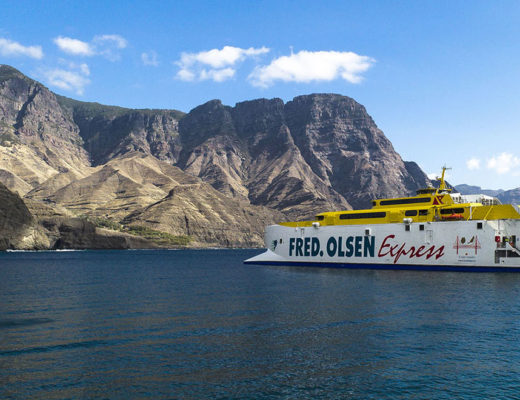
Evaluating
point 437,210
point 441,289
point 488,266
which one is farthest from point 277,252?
point 441,289

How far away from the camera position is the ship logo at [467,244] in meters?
53.2

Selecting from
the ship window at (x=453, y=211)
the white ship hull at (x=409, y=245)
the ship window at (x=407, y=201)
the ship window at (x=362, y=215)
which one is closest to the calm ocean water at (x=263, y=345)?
the white ship hull at (x=409, y=245)

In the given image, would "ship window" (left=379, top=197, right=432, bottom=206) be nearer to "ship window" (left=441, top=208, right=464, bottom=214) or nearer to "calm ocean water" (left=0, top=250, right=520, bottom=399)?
"ship window" (left=441, top=208, right=464, bottom=214)

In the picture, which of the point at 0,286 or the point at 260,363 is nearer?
the point at 260,363

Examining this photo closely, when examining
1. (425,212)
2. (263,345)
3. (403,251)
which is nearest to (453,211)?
(425,212)

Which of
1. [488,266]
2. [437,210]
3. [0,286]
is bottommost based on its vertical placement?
[0,286]

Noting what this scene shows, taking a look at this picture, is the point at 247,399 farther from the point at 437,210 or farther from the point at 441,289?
the point at 437,210

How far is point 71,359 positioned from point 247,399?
308 inches

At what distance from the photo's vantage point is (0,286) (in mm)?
44188

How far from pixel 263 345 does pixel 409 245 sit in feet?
136

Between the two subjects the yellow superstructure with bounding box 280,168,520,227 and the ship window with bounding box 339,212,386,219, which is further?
the ship window with bounding box 339,212,386,219

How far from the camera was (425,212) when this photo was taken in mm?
58312

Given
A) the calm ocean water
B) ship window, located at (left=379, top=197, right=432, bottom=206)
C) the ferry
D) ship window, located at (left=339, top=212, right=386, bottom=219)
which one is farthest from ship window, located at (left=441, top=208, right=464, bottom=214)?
the calm ocean water

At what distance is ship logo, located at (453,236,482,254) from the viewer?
5319 centimetres
